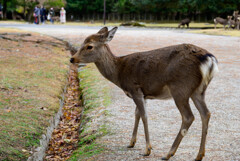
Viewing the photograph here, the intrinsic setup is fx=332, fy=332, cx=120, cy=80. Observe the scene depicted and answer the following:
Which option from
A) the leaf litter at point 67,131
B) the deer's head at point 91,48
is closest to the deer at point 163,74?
the deer's head at point 91,48

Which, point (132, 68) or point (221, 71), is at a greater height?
point (132, 68)

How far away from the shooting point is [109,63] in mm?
4988

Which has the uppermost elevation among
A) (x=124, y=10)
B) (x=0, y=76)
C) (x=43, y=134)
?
(x=124, y=10)

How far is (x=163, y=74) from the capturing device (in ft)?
14.2

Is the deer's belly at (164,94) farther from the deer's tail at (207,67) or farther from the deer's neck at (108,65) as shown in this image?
the deer's neck at (108,65)

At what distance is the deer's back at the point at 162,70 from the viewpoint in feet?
13.4

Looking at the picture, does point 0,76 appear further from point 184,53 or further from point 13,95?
point 184,53

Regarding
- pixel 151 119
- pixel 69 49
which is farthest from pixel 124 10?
pixel 151 119

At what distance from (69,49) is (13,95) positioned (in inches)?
368

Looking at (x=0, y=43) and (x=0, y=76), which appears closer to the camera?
(x=0, y=76)

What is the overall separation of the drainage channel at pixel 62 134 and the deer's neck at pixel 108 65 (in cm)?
147

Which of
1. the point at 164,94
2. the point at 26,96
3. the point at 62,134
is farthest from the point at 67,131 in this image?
the point at 164,94

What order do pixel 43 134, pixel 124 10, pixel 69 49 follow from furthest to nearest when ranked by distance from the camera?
1. pixel 124 10
2. pixel 69 49
3. pixel 43 134

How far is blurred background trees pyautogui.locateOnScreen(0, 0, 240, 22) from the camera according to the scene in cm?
5121
